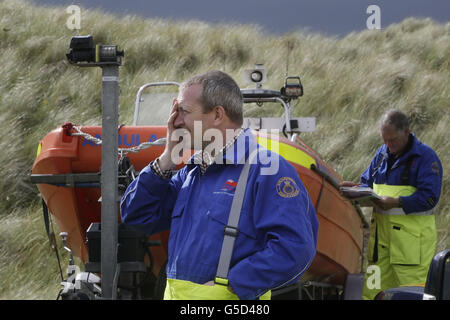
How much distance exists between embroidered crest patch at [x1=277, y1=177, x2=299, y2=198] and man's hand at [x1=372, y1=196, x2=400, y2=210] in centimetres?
287

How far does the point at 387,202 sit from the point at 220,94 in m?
2.99

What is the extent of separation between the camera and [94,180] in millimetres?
3881

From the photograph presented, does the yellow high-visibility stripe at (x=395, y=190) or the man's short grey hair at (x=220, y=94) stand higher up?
the man's short grey hair at (x=220, y=94)

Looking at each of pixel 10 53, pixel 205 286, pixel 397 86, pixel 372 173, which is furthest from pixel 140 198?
pixel 397 86

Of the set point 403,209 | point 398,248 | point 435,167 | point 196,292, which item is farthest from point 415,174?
point 196,292

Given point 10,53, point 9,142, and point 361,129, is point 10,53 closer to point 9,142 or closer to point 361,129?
point 9,142

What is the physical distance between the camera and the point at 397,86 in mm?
13289

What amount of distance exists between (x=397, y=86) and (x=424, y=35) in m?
5.23

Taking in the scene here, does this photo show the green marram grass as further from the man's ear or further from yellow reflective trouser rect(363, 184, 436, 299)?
the man's ear

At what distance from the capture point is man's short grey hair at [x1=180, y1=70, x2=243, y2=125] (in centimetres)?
228

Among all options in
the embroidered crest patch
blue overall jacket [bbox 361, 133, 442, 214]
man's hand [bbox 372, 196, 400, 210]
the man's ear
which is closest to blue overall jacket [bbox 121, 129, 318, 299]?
the embroidered crest patch

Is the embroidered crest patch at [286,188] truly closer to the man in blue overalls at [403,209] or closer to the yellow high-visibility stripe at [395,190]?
the man in blue overalls at [403,209]

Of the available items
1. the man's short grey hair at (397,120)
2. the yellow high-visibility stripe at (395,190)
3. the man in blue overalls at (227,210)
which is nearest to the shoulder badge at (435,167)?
the yellow high-visibility stripe at (395,190)

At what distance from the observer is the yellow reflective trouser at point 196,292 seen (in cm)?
215
